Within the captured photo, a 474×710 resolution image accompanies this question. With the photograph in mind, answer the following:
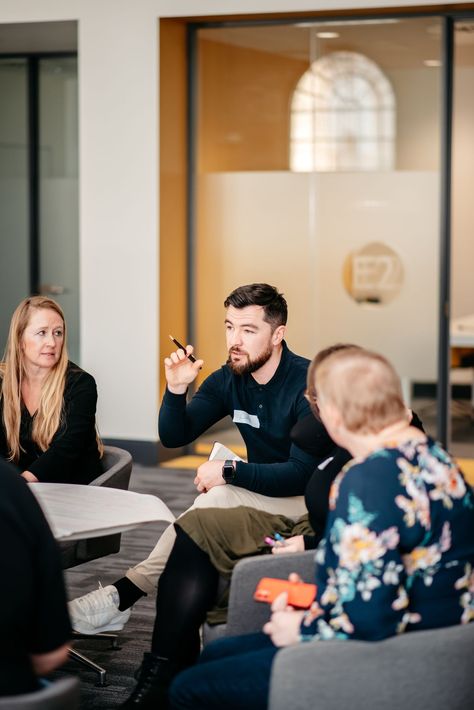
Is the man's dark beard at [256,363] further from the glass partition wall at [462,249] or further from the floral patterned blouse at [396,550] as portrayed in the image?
the glass partition wall at [462,249]

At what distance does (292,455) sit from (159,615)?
2.57 feet

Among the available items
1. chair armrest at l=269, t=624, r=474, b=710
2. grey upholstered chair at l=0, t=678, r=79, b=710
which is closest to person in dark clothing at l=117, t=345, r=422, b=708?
chair armrest at l=269, t=624, r=474, b=710

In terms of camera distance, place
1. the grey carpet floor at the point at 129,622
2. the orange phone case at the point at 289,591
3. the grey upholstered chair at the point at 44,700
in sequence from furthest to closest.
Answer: the grey carpet floor at the point at 129,622, the orange phone case at the point at 289,591, the grey upholstered chair at the point at 44,700

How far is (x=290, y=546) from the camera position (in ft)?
10.5

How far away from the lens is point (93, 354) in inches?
310

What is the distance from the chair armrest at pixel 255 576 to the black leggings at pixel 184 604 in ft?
0.80

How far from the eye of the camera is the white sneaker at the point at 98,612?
12.6 ft

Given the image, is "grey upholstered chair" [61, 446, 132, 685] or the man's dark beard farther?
the man's dark beard

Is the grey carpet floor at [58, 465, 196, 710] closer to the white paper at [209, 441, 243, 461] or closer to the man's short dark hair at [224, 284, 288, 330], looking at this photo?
the white paper at [209, 441, 243, 461]

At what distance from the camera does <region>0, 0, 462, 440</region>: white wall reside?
7.62 m

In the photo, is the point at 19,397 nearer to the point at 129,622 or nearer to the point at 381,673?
the point at 129,622

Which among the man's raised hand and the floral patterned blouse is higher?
the man's raised hand

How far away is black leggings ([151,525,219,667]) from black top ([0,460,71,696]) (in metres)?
1.06

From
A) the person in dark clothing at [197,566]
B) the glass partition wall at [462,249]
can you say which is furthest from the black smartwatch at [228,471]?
the glass partition wall at [462,249]
